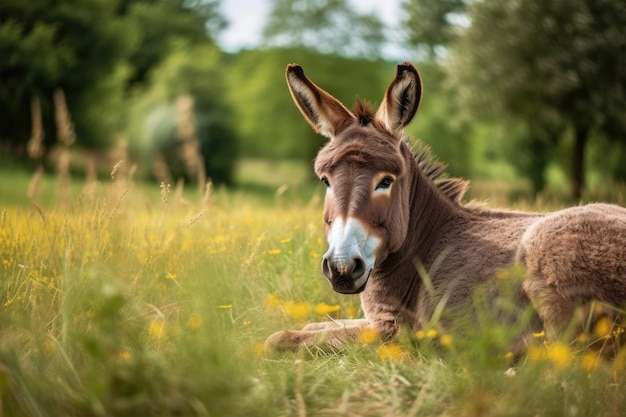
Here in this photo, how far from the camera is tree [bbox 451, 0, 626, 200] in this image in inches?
750

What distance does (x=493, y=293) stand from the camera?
4.68 m

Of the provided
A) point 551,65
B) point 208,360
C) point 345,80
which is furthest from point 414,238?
point 345,80

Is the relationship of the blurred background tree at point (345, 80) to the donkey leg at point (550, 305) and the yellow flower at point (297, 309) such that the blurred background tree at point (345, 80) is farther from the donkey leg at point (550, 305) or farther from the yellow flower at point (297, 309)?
the donkey leg at point (550, 305)

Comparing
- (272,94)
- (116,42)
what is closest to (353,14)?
(272,94)

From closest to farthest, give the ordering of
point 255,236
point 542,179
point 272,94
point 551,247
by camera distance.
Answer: point 551,247
point 255,236
point 542,179
point 272,94

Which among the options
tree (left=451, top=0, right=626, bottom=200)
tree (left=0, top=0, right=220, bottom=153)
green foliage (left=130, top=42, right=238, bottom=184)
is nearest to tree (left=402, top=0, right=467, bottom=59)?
tree (left=451, top=0, right=626, bottom=200)

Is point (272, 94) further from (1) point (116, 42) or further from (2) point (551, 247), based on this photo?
(2) point (551, 247)

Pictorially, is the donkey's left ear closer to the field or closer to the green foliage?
the field

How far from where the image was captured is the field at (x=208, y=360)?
2.97 meters

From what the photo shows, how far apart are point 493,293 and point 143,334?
2.38 metres

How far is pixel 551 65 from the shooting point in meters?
20.3

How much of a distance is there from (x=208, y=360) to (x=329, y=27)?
129ft

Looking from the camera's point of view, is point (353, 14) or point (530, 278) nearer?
point (530, 278)

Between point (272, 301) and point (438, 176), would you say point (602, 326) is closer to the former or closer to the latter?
point (438, 176)
